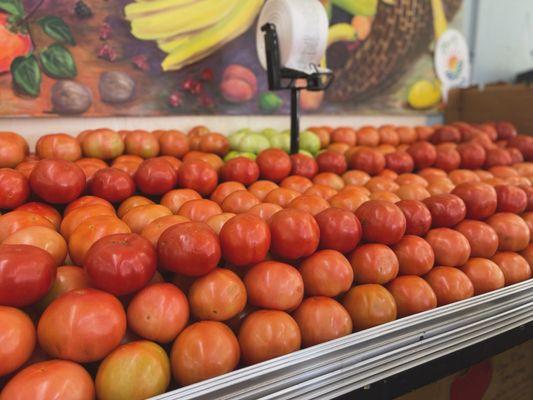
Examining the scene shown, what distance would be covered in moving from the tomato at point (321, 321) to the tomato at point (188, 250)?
29 cm

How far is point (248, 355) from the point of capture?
3.24 feet

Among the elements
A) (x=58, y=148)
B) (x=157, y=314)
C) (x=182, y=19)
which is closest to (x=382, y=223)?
(x=157, y=314)

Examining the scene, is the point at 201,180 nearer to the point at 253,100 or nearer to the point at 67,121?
the point at 67,121

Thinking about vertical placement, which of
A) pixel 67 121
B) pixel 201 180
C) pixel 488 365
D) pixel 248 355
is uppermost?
pixel 67 121

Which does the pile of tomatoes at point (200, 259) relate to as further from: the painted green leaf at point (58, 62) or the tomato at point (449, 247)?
the painted green leaf at point (58, 62)

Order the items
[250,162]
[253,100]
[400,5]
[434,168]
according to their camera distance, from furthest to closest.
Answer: [400,5], [253,100], [434,168], [250,162]

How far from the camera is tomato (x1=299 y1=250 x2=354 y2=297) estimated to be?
113 centimetres

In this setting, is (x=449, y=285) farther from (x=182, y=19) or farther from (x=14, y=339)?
(x=182, y=19)

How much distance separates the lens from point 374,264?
3.95ft

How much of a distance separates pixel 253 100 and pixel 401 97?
55.5 inches

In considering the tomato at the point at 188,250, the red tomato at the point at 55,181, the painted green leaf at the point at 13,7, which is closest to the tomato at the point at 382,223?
the tomato at the point at 188,250

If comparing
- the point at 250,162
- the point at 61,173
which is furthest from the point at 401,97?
the point at 61,173

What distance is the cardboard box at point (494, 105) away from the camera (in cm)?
325

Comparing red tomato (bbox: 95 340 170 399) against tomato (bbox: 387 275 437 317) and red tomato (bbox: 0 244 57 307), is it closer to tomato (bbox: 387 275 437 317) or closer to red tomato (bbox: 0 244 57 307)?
red tomato (bbox: 0 244 57 307)
